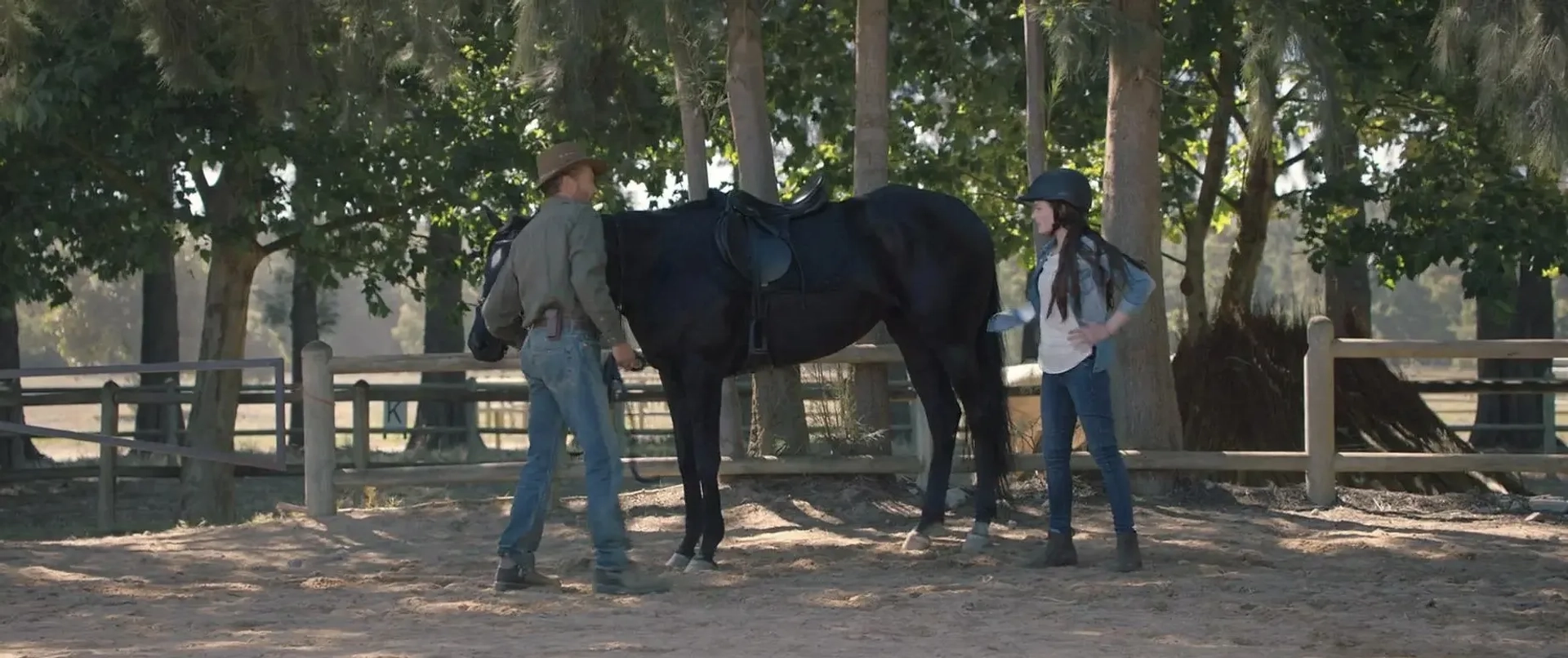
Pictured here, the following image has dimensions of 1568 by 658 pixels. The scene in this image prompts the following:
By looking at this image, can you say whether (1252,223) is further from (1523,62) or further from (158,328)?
(158,328)

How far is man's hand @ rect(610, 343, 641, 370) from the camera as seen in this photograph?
6.41 m

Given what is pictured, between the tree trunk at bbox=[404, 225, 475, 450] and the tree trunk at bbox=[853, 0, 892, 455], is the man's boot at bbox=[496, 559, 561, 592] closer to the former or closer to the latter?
the tree trunk at bbox=[853, 0, 892, 455]

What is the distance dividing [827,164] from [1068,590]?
9242 mm

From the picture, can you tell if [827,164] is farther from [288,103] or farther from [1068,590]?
[1068,590]

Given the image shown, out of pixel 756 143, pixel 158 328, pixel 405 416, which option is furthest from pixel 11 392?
pixel 756 143

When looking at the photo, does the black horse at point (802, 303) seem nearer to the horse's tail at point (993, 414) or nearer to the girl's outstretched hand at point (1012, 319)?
the horse's tail at point (993, 414)

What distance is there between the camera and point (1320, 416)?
9312 millimetres

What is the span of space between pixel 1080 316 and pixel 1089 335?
14 centimetres

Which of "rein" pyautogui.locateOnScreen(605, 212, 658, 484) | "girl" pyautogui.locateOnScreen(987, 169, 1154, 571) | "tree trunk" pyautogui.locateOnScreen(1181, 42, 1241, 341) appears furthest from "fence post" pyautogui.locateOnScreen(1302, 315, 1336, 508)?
"rein" pyautogui.locateOnScreen(605, 212, 658, 484)

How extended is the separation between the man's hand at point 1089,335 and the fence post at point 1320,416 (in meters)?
2.97

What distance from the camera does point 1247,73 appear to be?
8.95 meters

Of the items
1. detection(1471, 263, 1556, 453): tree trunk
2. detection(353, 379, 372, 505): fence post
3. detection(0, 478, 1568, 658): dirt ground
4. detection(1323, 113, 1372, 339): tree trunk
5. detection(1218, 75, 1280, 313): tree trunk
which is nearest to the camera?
detection(0, 478, 1568, 658): dirt ground

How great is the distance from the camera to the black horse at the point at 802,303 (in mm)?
7426

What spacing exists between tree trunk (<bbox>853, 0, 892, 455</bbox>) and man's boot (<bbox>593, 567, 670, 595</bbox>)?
304 cm
